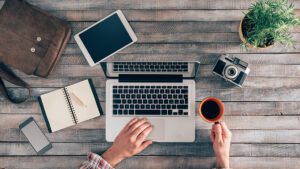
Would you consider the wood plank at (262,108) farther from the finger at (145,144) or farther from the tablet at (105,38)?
the tablet at (105,38)

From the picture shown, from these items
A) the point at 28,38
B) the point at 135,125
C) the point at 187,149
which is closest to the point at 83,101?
the point at 135,125

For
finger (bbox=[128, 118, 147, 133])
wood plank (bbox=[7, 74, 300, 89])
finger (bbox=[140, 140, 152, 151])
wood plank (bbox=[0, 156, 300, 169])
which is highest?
wood plank (bbox=[7, 74, 300, 89])

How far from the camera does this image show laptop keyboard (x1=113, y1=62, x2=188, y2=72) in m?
1.38

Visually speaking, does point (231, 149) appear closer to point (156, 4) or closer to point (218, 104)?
point (218, 104)

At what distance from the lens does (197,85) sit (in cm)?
141

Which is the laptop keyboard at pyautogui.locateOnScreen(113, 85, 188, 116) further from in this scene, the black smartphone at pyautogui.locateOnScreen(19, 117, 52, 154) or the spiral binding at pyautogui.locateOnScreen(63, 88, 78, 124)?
the black smartphone at pyautogui.locateOnScreen(19, 117, 52, 154)

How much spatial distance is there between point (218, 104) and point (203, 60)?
0.73 ft

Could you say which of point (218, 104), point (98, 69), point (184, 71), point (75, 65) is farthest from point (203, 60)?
point (75, 65)

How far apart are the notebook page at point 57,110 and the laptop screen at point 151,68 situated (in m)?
0.24

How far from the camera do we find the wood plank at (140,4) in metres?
1.43

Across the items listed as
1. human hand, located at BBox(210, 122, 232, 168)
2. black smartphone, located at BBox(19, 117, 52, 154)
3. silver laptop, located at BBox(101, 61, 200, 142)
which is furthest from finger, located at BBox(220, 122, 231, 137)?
black smartphone, located at BBox(19, 117, 52, 154)

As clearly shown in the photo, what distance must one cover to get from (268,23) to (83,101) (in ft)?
2.73

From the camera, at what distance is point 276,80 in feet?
4.61

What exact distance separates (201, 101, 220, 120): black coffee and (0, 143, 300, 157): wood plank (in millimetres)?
149
